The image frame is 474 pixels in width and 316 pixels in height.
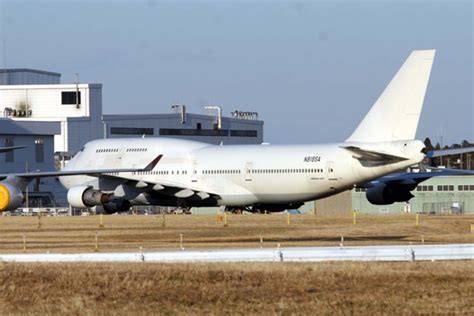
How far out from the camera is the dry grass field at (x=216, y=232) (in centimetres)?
4209

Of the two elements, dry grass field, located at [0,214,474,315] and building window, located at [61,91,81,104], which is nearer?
dry grass field, located at [0,214,474,315]

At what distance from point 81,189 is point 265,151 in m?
11.0

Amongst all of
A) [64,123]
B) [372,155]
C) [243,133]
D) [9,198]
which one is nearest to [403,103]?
[372,155]

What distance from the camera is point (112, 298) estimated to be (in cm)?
2375

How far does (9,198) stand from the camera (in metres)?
42.6

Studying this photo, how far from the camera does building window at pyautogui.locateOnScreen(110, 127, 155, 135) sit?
126m

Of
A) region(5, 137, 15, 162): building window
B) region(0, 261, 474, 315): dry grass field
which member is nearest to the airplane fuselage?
region(5, 137, 15, 162): building window

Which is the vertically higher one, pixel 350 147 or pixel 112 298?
pixel 350 147

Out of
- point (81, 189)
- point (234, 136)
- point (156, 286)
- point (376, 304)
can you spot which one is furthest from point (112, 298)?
point (234, 136)

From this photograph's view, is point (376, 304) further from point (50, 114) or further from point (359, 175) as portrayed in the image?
point (50, 114)

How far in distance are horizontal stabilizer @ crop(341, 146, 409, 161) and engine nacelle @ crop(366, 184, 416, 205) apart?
7587 millimetres

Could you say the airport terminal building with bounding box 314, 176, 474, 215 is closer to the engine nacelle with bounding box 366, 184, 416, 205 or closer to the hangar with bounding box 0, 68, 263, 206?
the engine nacelle with bounding box 366, 184, 416, 205

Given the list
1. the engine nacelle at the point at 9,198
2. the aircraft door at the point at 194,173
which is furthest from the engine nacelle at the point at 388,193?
the engine nacelle at the point at 9,198

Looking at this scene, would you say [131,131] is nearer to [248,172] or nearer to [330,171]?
[248,172]
